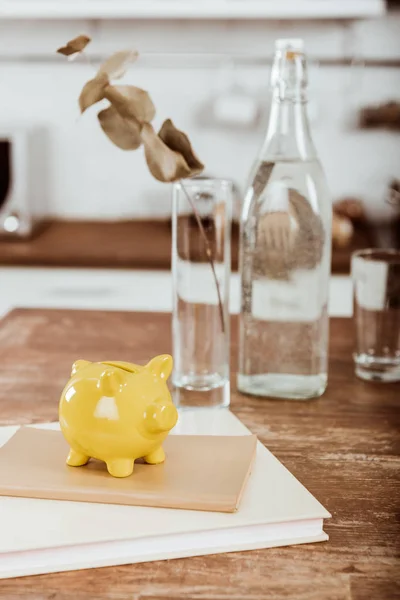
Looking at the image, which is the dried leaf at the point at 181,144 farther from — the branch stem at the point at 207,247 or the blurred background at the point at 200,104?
the blurred background at the point at 200,104

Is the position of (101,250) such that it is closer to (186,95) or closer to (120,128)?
(186,95)

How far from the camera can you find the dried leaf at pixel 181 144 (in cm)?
81

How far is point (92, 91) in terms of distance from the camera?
78cm

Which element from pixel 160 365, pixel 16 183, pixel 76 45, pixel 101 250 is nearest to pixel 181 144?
pixel 76 45

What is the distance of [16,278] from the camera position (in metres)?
2.16

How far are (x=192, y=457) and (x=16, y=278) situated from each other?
156cm

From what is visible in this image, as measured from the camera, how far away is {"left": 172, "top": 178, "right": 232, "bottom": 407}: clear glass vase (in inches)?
33.3

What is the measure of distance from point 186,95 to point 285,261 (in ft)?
6.07

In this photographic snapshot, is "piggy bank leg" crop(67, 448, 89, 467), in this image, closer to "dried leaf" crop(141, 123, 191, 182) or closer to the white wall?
"dried leaf" crop(141, 123, 191, 182)

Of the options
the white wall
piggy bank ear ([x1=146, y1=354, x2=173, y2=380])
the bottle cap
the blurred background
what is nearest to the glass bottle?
the bottle cap

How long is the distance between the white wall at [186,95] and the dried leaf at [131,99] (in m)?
1.84

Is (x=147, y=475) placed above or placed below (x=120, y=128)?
below

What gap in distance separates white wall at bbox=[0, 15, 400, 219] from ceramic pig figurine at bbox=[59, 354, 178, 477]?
2047 millimetres

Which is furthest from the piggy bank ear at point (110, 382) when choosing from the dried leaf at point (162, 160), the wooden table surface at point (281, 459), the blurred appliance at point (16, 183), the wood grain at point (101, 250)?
the blurred appliance at point (16, 183)
